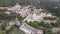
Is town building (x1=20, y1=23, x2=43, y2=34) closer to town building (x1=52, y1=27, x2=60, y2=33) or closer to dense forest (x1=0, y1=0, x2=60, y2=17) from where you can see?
town building (x1=52, y1=27, x2=60, y2=33)

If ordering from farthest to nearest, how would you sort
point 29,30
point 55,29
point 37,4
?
point 37,4
point 55,29
point 29,30

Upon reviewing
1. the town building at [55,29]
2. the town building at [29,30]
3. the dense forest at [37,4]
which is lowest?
the dense forest at [37,4]

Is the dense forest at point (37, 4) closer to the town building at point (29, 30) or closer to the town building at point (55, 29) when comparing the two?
the town building at point (55, 29)

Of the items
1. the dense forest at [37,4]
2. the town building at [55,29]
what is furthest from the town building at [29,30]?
the dense forest at [37,4]

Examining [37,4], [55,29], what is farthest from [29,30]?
[37,4]

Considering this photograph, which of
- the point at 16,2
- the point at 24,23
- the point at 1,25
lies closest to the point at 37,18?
the point at 24,23

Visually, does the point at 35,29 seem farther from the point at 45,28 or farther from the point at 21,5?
the point at 21,5

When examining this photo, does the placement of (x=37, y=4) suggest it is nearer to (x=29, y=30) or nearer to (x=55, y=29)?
(x=55, y=29)

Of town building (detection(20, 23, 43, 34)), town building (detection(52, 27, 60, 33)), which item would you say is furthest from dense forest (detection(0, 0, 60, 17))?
town building (detection(20, 23, 43, 34))

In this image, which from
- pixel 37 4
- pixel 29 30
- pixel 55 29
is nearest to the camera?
pixel 29 30

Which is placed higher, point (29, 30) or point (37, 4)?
point (29, 30)

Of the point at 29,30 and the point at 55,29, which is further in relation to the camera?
the point at 55,29

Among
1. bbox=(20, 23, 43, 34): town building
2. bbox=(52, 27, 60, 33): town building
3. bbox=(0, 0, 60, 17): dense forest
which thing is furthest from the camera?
bbox=(0, 0, 60, 17): dense forest
